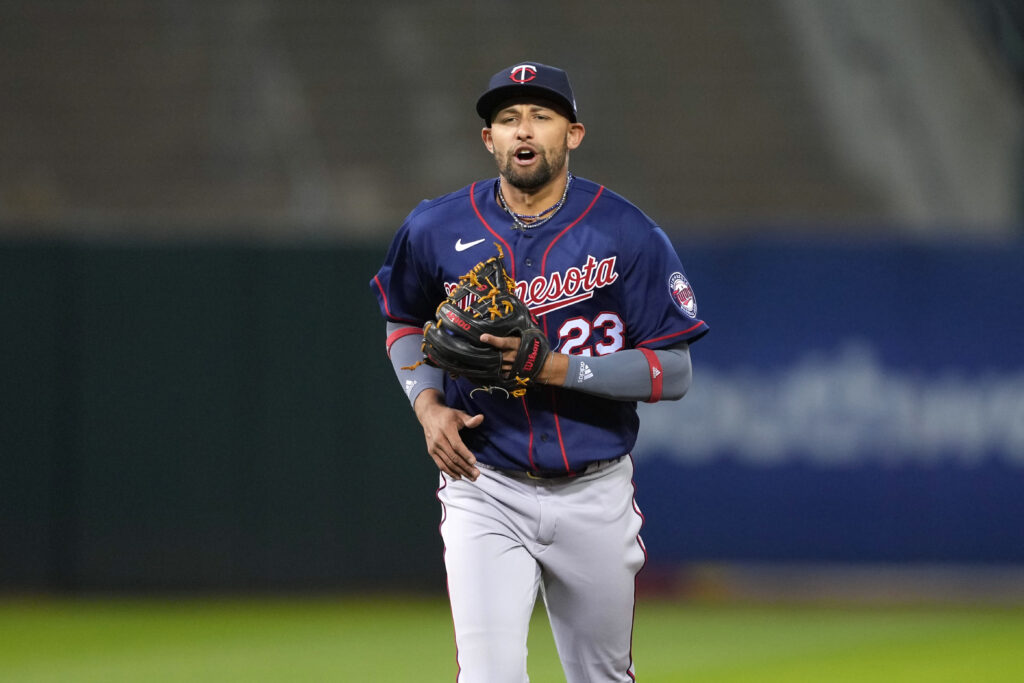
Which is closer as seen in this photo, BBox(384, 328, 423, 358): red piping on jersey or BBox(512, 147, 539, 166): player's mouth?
BBox(512, 147, 539, 166): player's mouth

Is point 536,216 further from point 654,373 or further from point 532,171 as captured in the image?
point 654,373

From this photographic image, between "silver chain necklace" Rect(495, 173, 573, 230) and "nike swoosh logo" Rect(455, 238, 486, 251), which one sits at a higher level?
"silver chain necklace" Rect(495, 173, 573, 230)

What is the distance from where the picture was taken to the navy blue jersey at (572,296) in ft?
12.5

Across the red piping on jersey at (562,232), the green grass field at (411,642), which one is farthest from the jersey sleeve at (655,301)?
the green grass field at (411,642)

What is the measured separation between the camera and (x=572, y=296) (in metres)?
3.81

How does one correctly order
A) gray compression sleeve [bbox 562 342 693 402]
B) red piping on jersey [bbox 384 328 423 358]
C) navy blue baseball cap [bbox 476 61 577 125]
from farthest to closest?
red piping on jersey [bbox 384 328 423 358], navy blue baseball cap [bbox 476 61 577 125], gray compression sleeve [bbox 562 342 693 402]

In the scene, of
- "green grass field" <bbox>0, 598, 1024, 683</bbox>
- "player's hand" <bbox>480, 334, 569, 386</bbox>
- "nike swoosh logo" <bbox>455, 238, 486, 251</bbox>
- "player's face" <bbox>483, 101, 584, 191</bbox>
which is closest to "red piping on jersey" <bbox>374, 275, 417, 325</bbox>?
"nike swoosh logo" <bbox>455, 238, 486, 251</bbox>

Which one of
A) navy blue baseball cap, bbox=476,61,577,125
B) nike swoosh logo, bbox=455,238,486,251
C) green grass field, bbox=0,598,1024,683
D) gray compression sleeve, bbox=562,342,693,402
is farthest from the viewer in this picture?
green grass field, bbox=0,598,1024,683

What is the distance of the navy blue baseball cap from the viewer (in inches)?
148

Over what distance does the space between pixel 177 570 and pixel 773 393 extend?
3.83 metres

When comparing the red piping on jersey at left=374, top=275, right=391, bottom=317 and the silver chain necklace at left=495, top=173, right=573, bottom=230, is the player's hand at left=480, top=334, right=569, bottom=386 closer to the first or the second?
the silver chain necklace at left=495, top=173, right=573, bottom=230

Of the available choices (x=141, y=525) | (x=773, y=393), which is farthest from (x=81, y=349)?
(x=773, y=393)

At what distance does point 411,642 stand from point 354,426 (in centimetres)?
Result: 166

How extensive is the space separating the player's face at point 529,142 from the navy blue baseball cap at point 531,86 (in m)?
0.03
